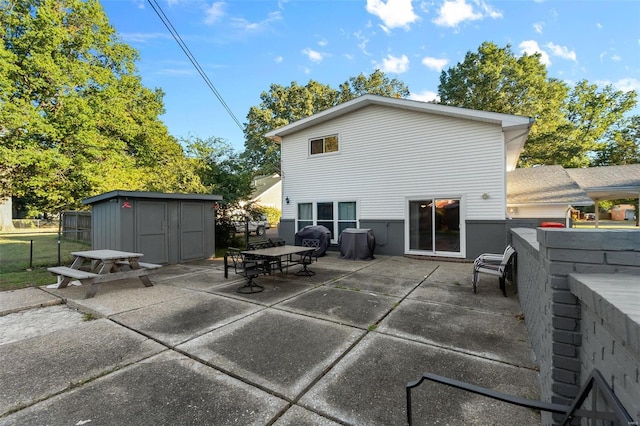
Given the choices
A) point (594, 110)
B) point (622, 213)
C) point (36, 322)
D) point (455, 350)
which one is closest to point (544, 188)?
point (455, 350)

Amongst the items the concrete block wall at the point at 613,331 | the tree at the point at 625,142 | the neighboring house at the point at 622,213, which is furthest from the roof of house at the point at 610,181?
the neighboring house at the point at 622,213

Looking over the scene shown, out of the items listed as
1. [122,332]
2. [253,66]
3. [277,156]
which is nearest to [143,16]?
[253,66]

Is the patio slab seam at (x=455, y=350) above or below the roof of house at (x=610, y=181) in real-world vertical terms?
below

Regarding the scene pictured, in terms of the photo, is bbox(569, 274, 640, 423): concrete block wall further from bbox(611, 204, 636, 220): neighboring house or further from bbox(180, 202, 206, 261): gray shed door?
bbox(611, 204, 636, 220): neighboring house

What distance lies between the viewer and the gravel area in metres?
3.69

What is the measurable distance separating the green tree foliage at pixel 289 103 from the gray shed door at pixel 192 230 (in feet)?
43.1

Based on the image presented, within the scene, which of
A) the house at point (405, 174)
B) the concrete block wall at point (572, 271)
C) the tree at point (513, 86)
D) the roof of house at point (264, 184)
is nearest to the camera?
the concrete block wall at point (572, 271)

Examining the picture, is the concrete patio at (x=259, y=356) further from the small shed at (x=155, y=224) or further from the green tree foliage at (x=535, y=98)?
the green tree foliage at (x=535, y=98)

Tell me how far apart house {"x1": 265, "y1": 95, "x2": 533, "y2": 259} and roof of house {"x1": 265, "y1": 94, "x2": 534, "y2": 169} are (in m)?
0.03

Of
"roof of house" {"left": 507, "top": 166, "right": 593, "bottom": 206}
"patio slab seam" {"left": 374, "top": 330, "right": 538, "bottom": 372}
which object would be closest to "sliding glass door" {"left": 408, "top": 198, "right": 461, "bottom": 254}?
"roof of house" {"left": 507, "top": 166, "right": 593, "bottom": 206}

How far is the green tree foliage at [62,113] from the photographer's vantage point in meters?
12.8

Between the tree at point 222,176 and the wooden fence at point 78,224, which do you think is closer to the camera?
the tree at point 222,176

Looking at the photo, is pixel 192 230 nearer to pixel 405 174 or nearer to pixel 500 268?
pixel 405 174

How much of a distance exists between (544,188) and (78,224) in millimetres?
23366
